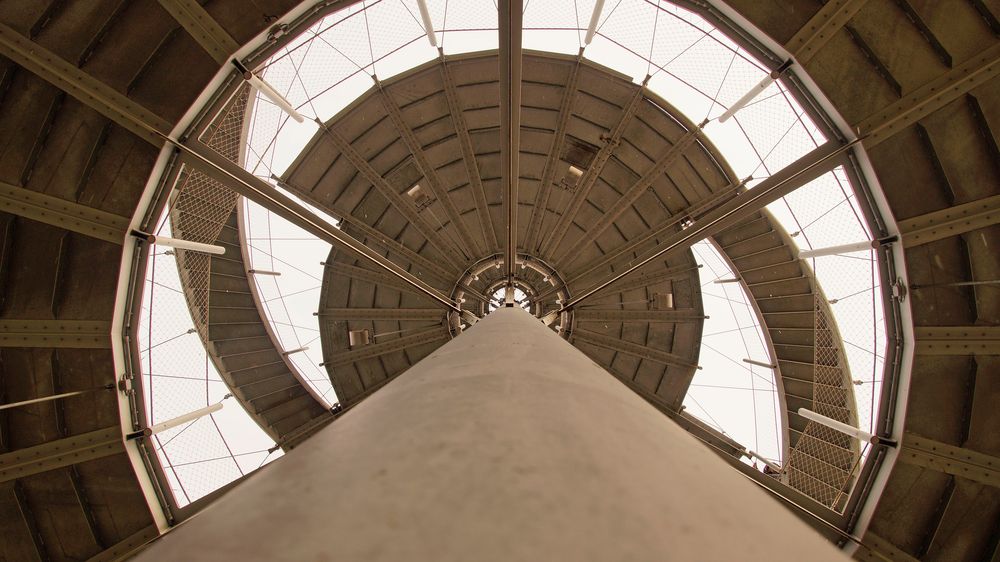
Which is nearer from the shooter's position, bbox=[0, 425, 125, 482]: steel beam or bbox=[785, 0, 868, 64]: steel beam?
bbox=[785, 0, 868, 64]: steel beam

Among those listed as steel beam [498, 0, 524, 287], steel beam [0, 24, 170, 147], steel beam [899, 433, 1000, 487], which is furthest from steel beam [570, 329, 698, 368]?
steel beam [0, 24, 170, 147]

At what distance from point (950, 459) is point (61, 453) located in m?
18.3

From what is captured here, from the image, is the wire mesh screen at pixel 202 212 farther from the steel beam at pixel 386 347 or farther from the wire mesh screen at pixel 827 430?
the wire mesh screen at pixel 827 430

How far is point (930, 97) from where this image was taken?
26.1 feet

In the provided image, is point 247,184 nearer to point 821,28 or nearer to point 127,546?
point 127,546

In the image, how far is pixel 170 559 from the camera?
113 cm

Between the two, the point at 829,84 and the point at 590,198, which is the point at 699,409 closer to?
the point at 590,198

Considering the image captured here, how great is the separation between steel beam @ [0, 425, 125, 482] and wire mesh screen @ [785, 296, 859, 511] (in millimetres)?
18930

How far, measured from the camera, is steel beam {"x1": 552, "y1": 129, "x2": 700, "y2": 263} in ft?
45.4

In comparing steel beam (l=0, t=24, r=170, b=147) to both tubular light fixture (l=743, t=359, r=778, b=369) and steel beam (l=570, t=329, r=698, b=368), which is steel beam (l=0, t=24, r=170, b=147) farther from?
tubular light fixture (l=743, t=359, r=778, b=369)

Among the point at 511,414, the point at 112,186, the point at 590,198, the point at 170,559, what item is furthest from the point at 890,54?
the point at 112,186

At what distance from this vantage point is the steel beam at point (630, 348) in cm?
1798

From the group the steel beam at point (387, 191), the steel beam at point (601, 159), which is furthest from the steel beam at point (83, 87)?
the steel beam at point (601, 159)

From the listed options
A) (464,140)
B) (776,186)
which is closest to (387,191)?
(464,140)
